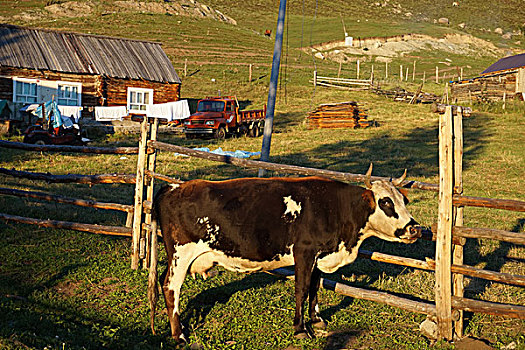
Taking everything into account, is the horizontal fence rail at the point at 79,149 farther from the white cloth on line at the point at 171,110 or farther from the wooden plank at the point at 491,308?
the white cloth on line at the point at 171,110

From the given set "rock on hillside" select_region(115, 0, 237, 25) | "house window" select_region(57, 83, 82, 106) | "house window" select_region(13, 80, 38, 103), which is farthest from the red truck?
"rock on hillside" select_region(115, 0, 237, 25)

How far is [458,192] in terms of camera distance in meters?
5.91

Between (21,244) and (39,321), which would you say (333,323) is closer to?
(39,321)

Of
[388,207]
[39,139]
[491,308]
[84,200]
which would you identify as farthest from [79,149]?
[39,139]

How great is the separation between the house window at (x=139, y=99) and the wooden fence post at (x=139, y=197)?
24.4 meters

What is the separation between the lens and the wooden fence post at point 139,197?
7797 mm

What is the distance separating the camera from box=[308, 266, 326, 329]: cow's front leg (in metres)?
6.12

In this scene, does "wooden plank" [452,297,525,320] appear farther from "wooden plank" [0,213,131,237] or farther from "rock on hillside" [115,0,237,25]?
"rock on hillside" [115,0,237,25]

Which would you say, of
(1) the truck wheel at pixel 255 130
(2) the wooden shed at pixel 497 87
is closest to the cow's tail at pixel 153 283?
(1) the truck wheel at pixel 255 130

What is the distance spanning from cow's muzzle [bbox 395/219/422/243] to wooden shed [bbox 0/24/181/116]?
85.7 ft

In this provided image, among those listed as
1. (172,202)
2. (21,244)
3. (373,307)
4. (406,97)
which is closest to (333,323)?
(373,307)

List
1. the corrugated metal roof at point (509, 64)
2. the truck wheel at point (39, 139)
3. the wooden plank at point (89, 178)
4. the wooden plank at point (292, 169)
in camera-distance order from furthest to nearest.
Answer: the corrugated metal roof at point (509, 64) < the truck wheel at point (39, 139) < the wooden plank at point (89, 178) < the wooden plank at point (292, 169)

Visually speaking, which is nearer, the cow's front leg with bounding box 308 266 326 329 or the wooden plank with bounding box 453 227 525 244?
the wooden plank with bounding box 453 227 525 244

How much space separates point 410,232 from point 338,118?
24.2m
